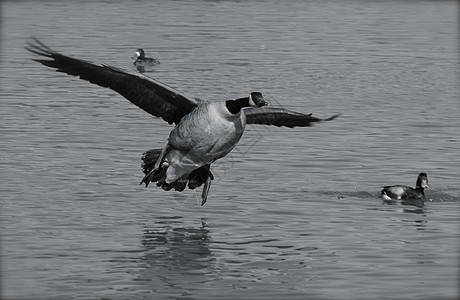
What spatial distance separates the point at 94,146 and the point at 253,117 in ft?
23.5

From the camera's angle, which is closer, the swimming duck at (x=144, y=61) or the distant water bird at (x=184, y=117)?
the distant water bird at (x=184, y=117)

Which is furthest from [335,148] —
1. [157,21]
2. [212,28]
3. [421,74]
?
[157,21]

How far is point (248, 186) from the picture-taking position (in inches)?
838

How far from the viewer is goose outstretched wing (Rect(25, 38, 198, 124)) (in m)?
17.3

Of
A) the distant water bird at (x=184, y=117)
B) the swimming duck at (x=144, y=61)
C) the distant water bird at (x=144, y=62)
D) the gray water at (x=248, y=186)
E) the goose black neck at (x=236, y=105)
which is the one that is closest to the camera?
the gray water at (x=248, y=186)

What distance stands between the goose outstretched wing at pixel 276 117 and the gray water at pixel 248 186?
1422mm

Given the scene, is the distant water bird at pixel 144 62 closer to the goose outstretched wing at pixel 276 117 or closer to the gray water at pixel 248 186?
the gray water at pixel 248 186

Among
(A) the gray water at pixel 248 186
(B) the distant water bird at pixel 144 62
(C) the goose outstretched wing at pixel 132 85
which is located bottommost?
(B) the distant water bird at pixel 144 62

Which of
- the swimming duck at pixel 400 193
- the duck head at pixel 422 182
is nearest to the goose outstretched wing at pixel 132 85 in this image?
the swimming duck at pixel 400 193

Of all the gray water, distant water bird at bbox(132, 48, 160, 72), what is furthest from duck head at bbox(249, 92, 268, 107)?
distant water bird at bbox(132, 48, 160, 72)

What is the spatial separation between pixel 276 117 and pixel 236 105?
192 centimetres

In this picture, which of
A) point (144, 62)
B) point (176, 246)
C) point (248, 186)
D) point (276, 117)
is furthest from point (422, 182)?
point (144, 62)

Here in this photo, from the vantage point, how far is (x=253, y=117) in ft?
61.3

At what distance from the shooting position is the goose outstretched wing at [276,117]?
727 inches
